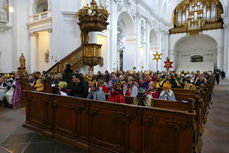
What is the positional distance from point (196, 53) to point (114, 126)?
1289 inches

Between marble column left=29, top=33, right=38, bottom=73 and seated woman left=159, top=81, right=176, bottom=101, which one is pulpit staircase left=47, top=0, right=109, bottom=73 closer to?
marble column left=29, top=33, right=38, bottom=73

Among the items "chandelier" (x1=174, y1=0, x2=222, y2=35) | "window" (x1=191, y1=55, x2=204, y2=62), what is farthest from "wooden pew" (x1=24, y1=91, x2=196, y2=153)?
"window" (x1=191, y1=55, x2=204, y2=62)

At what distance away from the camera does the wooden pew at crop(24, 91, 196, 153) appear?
7.79ft

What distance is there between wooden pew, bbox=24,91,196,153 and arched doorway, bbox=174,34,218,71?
30280mm

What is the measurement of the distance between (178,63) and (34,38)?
26.8 meters

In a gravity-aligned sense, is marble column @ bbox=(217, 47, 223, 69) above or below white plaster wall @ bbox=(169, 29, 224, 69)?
below

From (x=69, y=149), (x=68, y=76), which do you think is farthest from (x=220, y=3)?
(x=69, y=149)

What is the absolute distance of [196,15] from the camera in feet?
95.4

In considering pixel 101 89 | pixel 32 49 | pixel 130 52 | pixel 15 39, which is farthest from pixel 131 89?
pixel 130 52

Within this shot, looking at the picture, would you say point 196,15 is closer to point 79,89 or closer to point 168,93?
point 168,93

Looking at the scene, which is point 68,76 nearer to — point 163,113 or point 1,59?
point 163,113

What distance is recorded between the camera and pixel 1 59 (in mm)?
14938

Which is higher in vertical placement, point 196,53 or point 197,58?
point 196,53

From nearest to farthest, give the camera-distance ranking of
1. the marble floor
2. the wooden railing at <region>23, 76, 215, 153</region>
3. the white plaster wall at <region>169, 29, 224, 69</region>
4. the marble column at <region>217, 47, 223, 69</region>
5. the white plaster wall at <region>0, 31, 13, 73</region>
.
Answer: the wooden railing at <region>23, 76, 215, 153</region>, the marble floor, the white plaster wall at <region>0, 31, 13, 73</region>, the marble column at <region>217, 47, 223, 69</region>, the white plaster wall at <region>169, 29, 224, 69</region>
